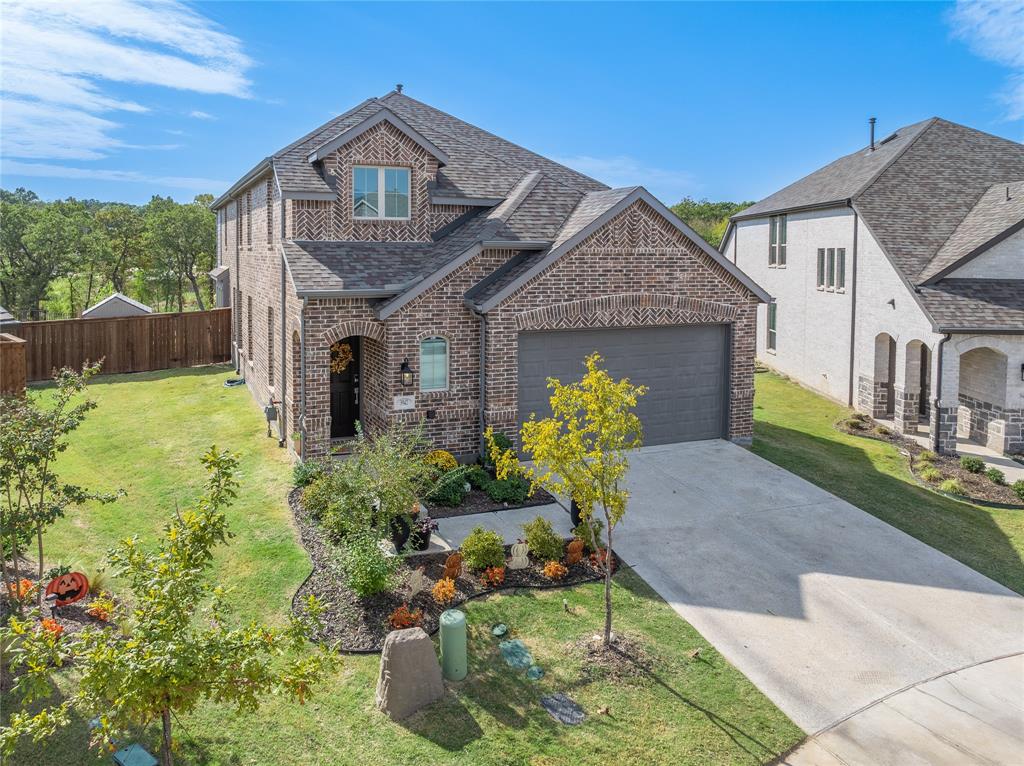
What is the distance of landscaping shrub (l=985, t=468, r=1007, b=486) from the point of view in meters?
16.3

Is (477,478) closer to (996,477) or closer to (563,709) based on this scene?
(563,709)

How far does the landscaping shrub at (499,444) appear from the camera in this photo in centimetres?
1491

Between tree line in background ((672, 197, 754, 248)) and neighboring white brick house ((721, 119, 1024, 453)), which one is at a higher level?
tree line in background ((672, 197, 754, 248))

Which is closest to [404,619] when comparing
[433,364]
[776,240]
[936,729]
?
[936,729]

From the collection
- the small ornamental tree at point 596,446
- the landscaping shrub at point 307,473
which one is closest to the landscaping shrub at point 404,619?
the small ornamental tree at point 596,446

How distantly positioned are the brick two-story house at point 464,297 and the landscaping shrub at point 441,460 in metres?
0.65

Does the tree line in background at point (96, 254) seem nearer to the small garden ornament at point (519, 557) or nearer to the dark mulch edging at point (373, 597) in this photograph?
the dark mulch edging at point (373, 597)

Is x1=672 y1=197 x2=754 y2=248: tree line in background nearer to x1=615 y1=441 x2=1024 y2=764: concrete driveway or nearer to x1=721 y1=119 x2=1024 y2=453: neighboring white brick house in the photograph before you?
x1=721 y1=119 x2=1024 y2=453: neighboring white brick house

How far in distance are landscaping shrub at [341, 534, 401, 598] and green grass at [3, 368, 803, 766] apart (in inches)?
40.2

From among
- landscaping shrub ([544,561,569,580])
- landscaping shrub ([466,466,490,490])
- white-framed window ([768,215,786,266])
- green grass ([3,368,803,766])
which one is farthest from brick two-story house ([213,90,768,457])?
white-framed window ([768,215,786,266])

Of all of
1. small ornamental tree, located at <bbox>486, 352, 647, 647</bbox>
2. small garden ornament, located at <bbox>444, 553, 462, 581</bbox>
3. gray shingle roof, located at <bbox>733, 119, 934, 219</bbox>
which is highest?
gray shingle roof, located at <bbox>733, 119, 934, 219</bbox>

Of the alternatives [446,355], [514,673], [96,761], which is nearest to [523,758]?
[514,673]

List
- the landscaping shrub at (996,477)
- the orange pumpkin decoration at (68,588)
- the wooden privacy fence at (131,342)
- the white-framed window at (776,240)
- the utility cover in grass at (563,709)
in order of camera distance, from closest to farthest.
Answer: the utility cover in grass at (563,709)
the orange pumpkin decoration at (68,588)
the landscaping shrub at (996,477)
the wooden privacy fence at (131,342)
the white-framed window at (776,240)

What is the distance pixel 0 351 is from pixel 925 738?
57.3 ft
